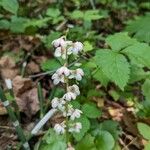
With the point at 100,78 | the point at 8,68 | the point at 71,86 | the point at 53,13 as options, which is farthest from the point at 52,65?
the point at 53,13

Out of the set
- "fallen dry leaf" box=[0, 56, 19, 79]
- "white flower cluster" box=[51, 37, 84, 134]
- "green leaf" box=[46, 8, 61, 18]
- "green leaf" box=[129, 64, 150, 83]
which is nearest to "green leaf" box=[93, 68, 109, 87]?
"green leaf" box=[129, 64, 150, 83]

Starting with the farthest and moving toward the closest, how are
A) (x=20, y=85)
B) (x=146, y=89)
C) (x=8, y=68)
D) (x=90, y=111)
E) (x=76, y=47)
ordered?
1. (x=8, y=68)
2. (x=20, y=85)
3. (x=146, y=89)
4. (x=90, y=111)
5. (x=76, y=47)

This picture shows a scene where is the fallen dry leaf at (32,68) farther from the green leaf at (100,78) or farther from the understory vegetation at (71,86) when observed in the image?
the green leaf at (100,78)

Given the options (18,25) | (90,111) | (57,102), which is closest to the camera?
(57,102)

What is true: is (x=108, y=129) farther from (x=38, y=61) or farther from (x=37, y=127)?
(x=38, y=61)

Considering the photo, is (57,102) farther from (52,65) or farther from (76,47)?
(52,65)

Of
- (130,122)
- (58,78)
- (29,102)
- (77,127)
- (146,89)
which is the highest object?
(58,78)

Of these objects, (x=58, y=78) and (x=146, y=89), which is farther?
(x=146, y=89)
